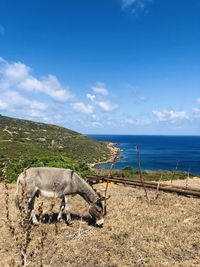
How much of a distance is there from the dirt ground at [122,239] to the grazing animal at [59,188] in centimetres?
72

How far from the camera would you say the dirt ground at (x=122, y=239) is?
10.1m

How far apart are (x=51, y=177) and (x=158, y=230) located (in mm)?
4872

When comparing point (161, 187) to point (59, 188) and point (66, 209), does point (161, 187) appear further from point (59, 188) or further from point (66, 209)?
point (59, 188)

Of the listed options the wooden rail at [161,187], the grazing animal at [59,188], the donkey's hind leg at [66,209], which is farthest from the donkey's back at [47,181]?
the wooden rail at [161,187]

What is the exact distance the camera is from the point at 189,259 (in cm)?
1023

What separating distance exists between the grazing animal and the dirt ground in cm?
72

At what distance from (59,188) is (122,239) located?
11.6ft

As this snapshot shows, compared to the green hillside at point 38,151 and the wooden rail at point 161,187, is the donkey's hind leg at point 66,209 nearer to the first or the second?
the wooden rail at point 161,187

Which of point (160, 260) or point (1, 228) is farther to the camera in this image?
point (1, 228)

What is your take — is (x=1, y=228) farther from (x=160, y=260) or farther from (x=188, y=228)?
(x=188, y=228)

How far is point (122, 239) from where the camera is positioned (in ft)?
39.0

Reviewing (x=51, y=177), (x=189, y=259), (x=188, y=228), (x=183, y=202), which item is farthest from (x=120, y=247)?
(x=183, y=202)

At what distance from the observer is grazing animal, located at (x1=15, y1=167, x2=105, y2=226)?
44.3 ft

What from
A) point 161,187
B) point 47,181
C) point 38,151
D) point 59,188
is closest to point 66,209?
point 59,188
